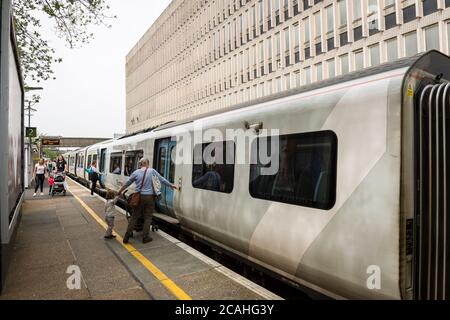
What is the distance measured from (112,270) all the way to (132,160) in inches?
247

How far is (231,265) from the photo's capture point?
575 cm

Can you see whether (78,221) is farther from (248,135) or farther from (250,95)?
(250,95)

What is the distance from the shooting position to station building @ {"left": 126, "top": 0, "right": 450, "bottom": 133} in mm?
20062

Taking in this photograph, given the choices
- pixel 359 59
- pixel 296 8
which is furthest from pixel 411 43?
pixel 296 8

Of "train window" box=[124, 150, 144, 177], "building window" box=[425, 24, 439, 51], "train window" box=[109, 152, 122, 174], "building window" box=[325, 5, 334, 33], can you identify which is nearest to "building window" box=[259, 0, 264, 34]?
"building window" box=[325, 5, 334, 33]

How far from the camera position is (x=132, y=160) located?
10539mm

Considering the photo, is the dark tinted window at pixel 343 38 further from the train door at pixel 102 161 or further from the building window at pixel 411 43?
the train door at pixel 102 161

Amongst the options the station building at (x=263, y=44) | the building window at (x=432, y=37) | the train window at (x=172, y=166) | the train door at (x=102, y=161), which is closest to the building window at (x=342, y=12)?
the station building at (x=263, y=44)

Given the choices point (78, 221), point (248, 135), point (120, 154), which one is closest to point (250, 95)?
point (120, 154)

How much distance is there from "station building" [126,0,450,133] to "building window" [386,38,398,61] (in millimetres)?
12

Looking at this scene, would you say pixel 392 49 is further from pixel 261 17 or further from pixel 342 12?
pixel 261 17

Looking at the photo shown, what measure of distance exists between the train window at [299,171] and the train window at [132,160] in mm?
6035

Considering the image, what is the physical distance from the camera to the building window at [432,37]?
18266mm

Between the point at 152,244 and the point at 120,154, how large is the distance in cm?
692
